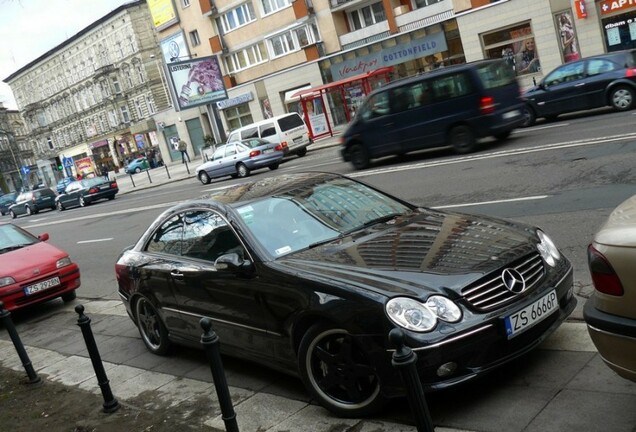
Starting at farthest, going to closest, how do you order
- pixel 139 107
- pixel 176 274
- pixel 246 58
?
pixel 139 107 → pixel 246 58 → pixel 176 274

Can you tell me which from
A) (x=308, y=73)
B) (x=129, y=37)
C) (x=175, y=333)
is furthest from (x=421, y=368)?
(x=129, y=37)

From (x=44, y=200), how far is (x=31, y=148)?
7313 centimetres

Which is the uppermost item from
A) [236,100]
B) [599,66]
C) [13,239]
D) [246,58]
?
[246,58]

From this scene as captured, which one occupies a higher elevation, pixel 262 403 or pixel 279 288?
pixel 279 288

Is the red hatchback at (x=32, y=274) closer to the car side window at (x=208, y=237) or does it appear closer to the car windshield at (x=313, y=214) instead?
the car side window at (x=208, y=237)

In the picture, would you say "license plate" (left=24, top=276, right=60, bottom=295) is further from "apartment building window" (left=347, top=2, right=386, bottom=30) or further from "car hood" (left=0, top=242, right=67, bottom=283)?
"apartment building window" (left=347, top=2, right=386, bottom=30)

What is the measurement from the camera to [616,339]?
124 inches

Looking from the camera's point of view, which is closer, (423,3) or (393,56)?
(423,3)

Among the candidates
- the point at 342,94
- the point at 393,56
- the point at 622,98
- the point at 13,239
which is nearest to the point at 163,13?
the point at 342,94

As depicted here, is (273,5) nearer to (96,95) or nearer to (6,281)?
(6,281)

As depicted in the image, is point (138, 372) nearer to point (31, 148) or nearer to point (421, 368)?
point (421, 368)

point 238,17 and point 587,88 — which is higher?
point 238,17

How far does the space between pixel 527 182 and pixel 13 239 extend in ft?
28.2

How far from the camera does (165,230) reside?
20.9ft
